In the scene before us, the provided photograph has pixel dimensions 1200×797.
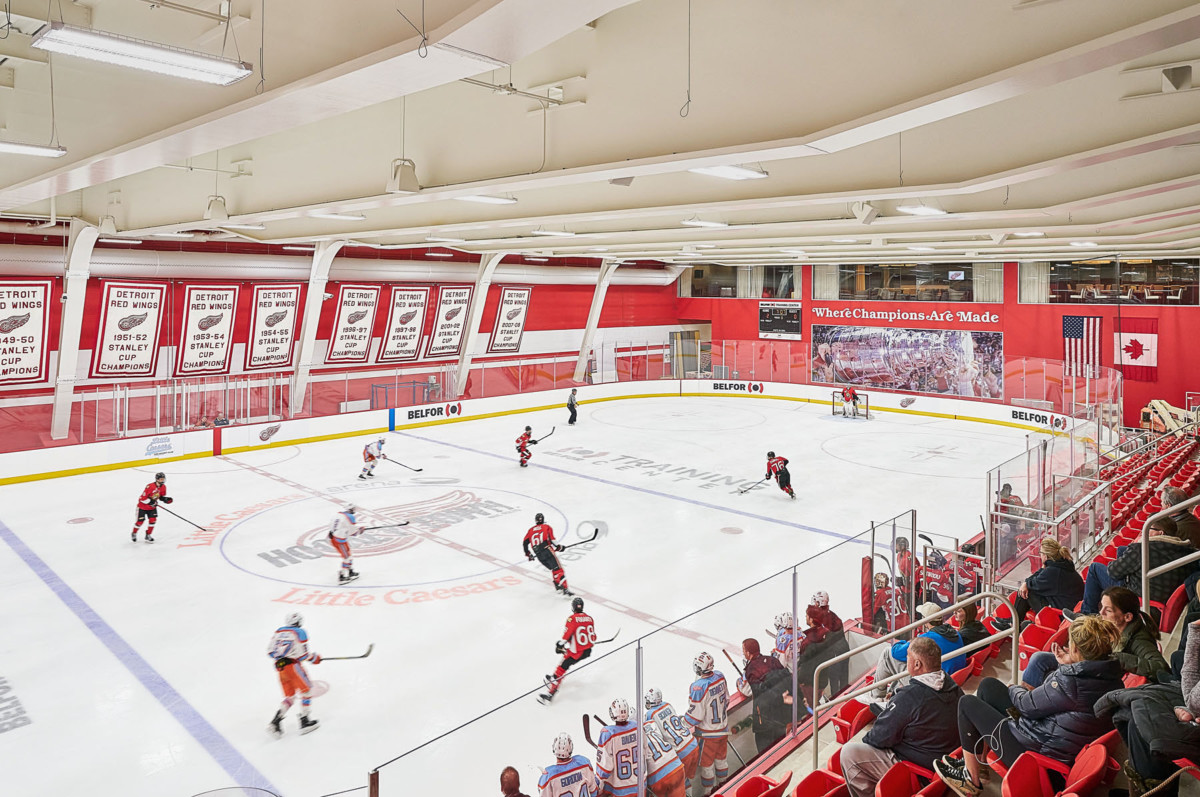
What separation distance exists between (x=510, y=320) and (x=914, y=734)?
89.2 feet

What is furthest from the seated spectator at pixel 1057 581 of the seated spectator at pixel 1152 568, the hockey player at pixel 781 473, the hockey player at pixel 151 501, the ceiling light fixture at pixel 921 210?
the hockey player at pixel 151 501

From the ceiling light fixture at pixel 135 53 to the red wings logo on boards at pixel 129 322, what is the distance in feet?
60.1

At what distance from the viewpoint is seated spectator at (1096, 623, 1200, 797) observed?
3219 millimetres

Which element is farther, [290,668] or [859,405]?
[859,405]

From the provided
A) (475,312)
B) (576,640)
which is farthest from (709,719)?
(475,312)

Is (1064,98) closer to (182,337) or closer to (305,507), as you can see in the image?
(305,507)

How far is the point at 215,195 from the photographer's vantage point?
1409cm

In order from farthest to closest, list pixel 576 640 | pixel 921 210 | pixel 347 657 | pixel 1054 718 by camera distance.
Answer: pixel 921 210 < pixel 347 657 < pixel 576 640 < pixel 1054 718

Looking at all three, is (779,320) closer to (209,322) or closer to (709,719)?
(209,322)

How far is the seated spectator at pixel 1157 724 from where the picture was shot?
3.22 meters

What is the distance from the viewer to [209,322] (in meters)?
21.8

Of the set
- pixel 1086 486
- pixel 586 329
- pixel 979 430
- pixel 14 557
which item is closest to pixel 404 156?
pixel 14 557

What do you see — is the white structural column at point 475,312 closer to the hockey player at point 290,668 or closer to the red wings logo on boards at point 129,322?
the red wings logo on boards at point 129,322

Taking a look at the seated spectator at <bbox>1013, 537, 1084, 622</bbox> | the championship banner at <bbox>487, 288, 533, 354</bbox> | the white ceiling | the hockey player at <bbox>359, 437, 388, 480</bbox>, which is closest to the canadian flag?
the white ceiling
